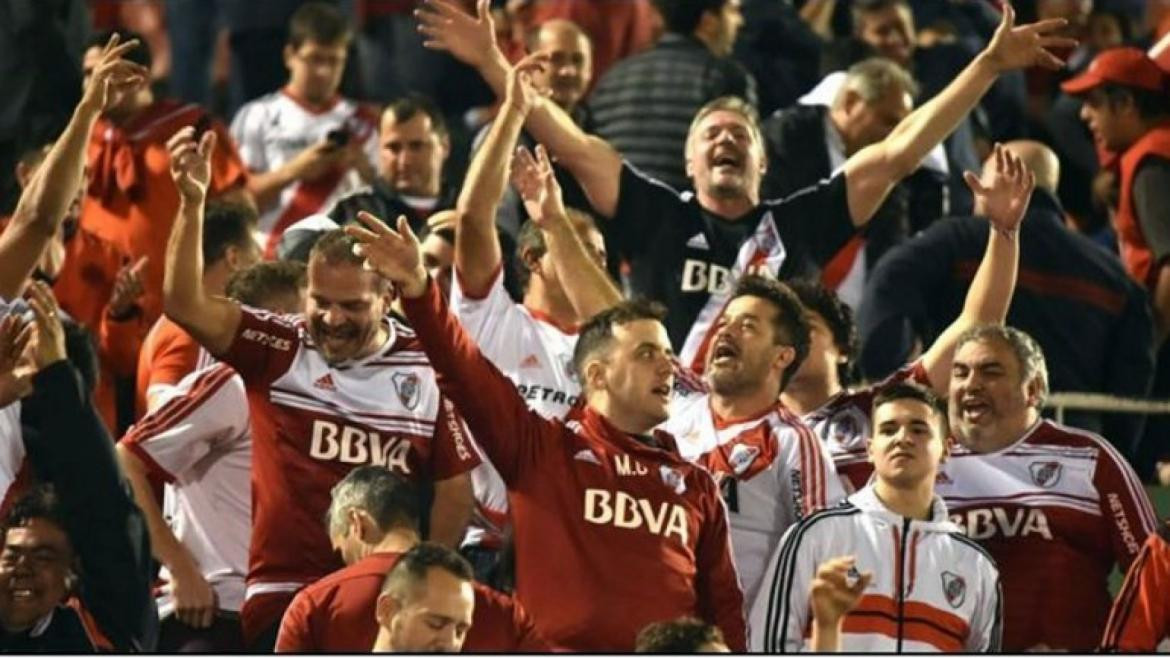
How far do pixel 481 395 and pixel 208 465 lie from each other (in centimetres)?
139

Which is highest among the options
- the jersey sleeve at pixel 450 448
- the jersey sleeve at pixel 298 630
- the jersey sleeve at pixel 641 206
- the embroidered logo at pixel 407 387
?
the jersey sleeve at pixel 641 206

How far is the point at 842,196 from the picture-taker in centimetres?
1224

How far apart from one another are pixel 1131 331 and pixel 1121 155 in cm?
153

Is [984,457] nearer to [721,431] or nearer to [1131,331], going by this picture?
[721,431]

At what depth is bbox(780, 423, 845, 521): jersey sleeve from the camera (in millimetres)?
10430

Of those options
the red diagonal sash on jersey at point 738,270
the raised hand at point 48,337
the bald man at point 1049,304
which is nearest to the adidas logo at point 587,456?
the raised hand at point 48,337

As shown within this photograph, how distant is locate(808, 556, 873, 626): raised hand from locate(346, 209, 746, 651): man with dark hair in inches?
34.1

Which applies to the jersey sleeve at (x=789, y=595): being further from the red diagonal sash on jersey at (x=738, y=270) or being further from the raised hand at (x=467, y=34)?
the raised hand at (x=467, y=34)

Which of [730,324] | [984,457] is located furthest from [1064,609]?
[730,324]

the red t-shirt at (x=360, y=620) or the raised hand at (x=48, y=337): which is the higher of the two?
the raised hand at (x=48, y=337)

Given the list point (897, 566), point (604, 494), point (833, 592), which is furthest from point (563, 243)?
point (833, 592)

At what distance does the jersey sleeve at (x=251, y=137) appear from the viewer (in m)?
15.2

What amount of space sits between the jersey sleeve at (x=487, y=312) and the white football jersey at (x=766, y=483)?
104cm

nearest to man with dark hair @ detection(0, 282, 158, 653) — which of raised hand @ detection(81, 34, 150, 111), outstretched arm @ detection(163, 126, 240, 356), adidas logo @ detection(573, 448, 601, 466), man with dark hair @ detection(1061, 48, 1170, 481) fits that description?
outstretched arm @ detection(163, 126, 240, 356)
